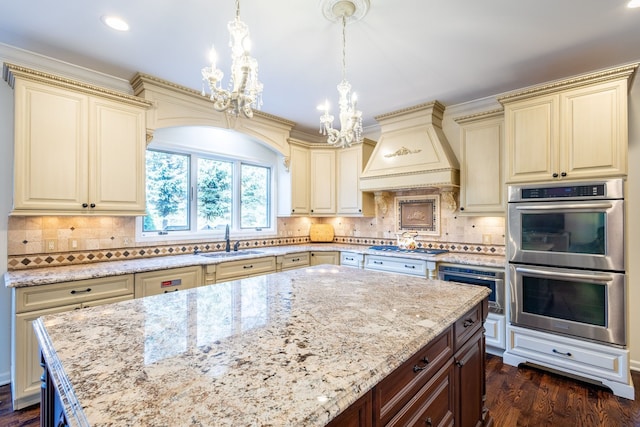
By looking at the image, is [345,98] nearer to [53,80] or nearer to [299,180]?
[53,80]

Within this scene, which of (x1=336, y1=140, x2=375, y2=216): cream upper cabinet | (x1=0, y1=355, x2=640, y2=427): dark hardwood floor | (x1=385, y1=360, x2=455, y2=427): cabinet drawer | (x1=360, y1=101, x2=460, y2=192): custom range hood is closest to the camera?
(x1=385, y1=360, x2=455, y2=427): cabinet drawer

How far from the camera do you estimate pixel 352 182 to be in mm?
4512

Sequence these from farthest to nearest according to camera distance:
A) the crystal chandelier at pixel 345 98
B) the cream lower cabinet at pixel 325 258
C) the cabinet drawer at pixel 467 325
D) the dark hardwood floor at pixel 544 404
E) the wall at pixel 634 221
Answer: the cream lower cabinet at pixel 325 258
the wall at pixel 634 221
the dark hardwood floor at pixel 544 404
the crystal chandelier at pixel 345 98
the cabinet drawer at pixel 467 325

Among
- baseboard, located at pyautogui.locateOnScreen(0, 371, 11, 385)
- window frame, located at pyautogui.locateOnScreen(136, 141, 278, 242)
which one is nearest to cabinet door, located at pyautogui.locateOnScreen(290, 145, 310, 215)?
window frame, located at pyautogui.locateOnScreen(136, 141, 278, 242)

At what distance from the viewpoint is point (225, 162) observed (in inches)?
165

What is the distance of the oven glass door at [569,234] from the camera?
2.35 m

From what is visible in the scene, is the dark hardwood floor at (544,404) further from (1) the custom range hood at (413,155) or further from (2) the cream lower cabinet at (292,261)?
(2) the cream lower cabinet at (292,261)

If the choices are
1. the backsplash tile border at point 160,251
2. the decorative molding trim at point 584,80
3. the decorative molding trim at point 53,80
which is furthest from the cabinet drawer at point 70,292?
the decorative molding trim at point 584,80

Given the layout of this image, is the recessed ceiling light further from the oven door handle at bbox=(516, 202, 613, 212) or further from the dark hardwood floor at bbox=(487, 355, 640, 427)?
the dark hardwood floor at bbox=(487, 355, 640, 427)

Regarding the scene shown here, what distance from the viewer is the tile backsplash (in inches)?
102

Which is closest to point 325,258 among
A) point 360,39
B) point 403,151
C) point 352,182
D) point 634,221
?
point 352,182

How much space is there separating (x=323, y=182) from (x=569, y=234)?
3064 mm

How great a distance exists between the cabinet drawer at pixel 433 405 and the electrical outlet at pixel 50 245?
3.14 metres

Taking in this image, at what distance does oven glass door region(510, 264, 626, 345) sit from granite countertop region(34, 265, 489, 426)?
4.57ft
